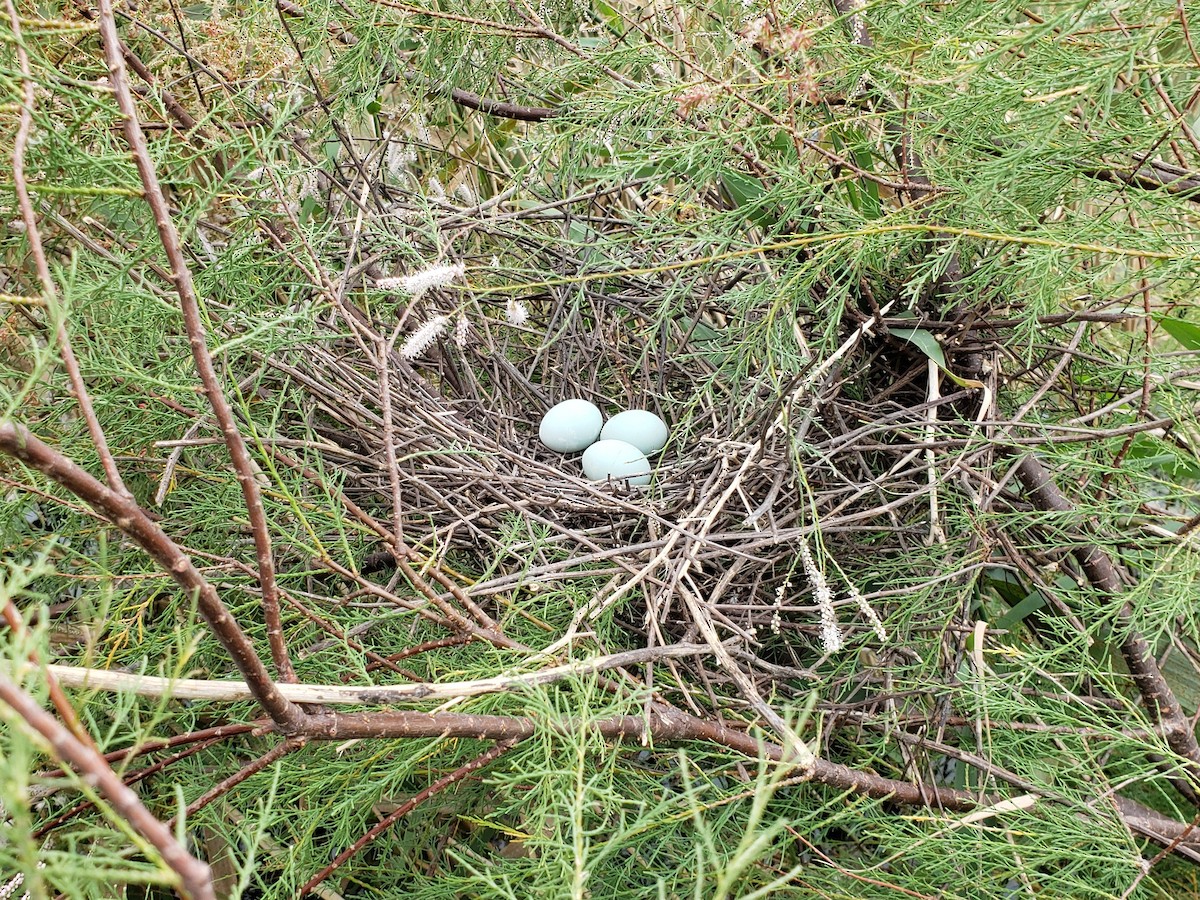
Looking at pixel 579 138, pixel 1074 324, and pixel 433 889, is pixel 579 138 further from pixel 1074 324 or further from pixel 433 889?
pixel 433 889

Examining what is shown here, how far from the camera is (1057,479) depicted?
0.94 m

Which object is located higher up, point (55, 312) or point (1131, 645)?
point (55, 312)

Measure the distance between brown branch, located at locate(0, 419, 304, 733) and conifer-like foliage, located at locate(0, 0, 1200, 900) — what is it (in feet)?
0.10

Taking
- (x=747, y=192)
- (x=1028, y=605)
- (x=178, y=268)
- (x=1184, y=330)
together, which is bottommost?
→ (x=1028, y=605)

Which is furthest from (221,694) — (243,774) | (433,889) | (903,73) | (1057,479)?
(1057,479)

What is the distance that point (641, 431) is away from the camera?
1163 millimetres

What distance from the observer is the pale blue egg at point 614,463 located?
43.6 inches

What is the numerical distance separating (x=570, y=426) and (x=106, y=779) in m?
0.96

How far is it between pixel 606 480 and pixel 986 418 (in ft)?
1.43

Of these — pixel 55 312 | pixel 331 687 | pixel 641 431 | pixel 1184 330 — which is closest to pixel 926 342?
pixel 1184 330

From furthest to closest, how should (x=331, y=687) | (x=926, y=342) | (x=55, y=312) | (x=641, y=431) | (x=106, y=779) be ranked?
1. (x=641, y=431)
2. (x=926, y=342)
3. (x=331, y=687)
4. (x=55, y=312)
5. (x=106, y=779)

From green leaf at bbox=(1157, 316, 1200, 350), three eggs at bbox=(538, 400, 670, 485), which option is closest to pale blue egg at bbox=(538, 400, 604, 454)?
three eggs at bbox=(538, 400, 670, 485)

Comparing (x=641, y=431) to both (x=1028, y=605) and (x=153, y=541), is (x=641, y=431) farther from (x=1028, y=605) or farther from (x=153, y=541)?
(x=153, y=541)

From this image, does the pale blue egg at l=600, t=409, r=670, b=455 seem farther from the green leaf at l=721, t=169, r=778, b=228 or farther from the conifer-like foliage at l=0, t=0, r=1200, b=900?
the green leaf at l=721, t=169, r=778, b=228
